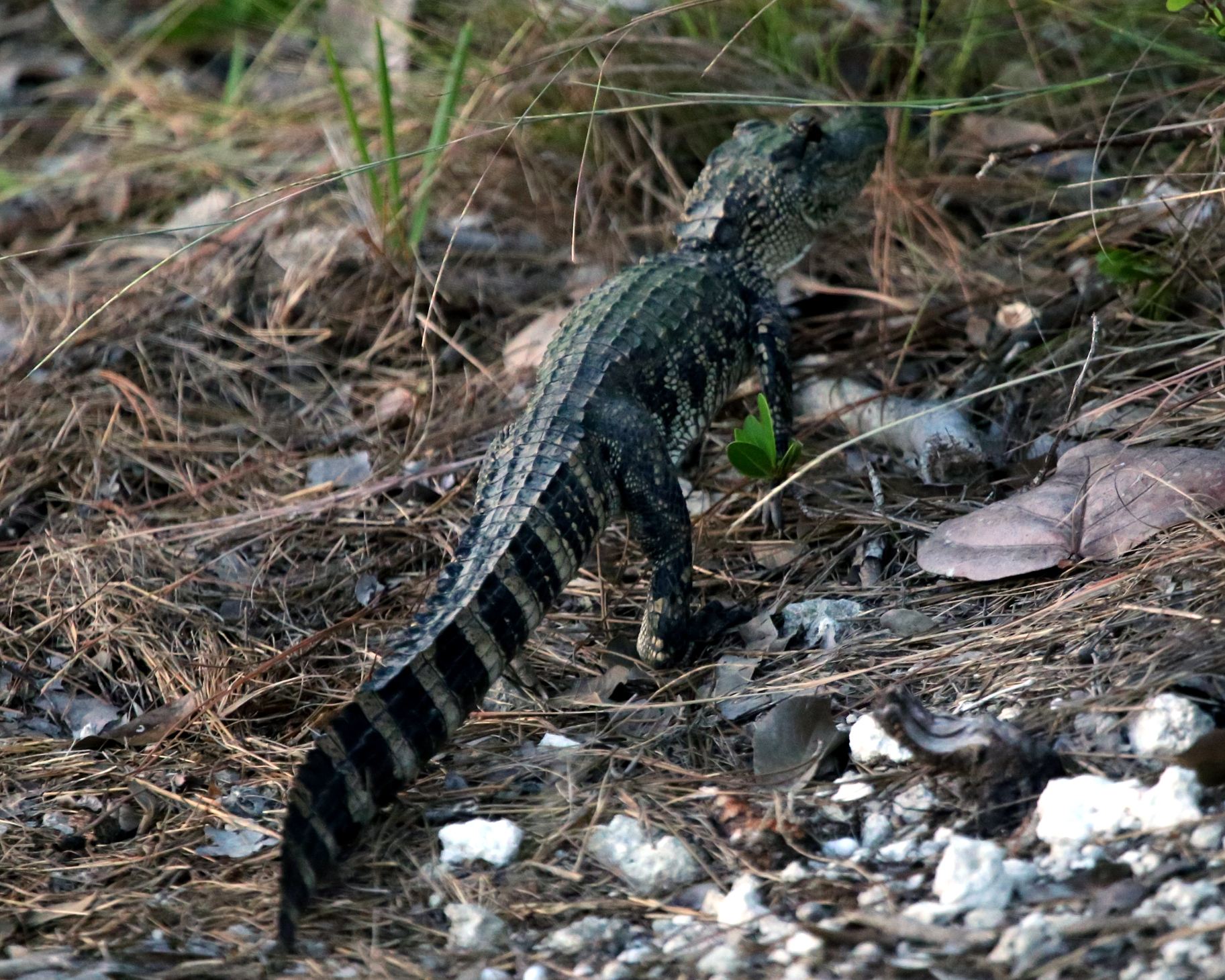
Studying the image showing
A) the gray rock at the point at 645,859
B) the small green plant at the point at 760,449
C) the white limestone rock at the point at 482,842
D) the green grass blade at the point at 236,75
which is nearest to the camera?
the gray rock at the point at 645,859

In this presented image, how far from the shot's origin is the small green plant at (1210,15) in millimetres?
2502

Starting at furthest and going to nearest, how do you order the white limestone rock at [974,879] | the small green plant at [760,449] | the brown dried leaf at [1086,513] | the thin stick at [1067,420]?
the small green plant at [760,449], the thin stick at [1067,420], the brown dried leaf at [1086,513], the white limestone rock at [974,879]

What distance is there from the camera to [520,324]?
4105 millimetres

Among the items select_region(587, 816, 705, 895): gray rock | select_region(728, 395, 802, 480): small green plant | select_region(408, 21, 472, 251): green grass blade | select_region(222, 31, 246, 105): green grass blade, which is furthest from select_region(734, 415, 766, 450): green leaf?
select_region(222, 31, 246, 105): green grass blade

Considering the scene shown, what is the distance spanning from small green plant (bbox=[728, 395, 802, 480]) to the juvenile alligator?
0.61ft

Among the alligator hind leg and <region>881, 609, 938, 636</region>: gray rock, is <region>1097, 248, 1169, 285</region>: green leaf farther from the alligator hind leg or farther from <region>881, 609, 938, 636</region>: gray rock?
the alligator hind leg

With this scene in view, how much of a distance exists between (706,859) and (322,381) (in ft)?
8.45

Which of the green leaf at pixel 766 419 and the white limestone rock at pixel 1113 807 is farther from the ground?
the green leaf at pixel 766 419

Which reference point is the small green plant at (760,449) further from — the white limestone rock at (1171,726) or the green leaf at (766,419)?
the white limestone rock at (1171,726)

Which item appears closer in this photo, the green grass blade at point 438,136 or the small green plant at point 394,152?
the small green plant at point 394,152

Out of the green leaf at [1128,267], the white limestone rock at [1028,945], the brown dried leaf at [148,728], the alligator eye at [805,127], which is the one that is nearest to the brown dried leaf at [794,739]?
the white limestone rock at [1028,945]

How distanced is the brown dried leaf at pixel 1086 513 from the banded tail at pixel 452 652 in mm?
871

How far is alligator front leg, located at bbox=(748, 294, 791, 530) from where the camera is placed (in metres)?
3.31

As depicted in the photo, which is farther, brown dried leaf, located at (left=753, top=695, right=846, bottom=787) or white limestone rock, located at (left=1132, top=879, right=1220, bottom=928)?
brown dried leaf, located at (left=753, top=695, right=846, bottom=787)
